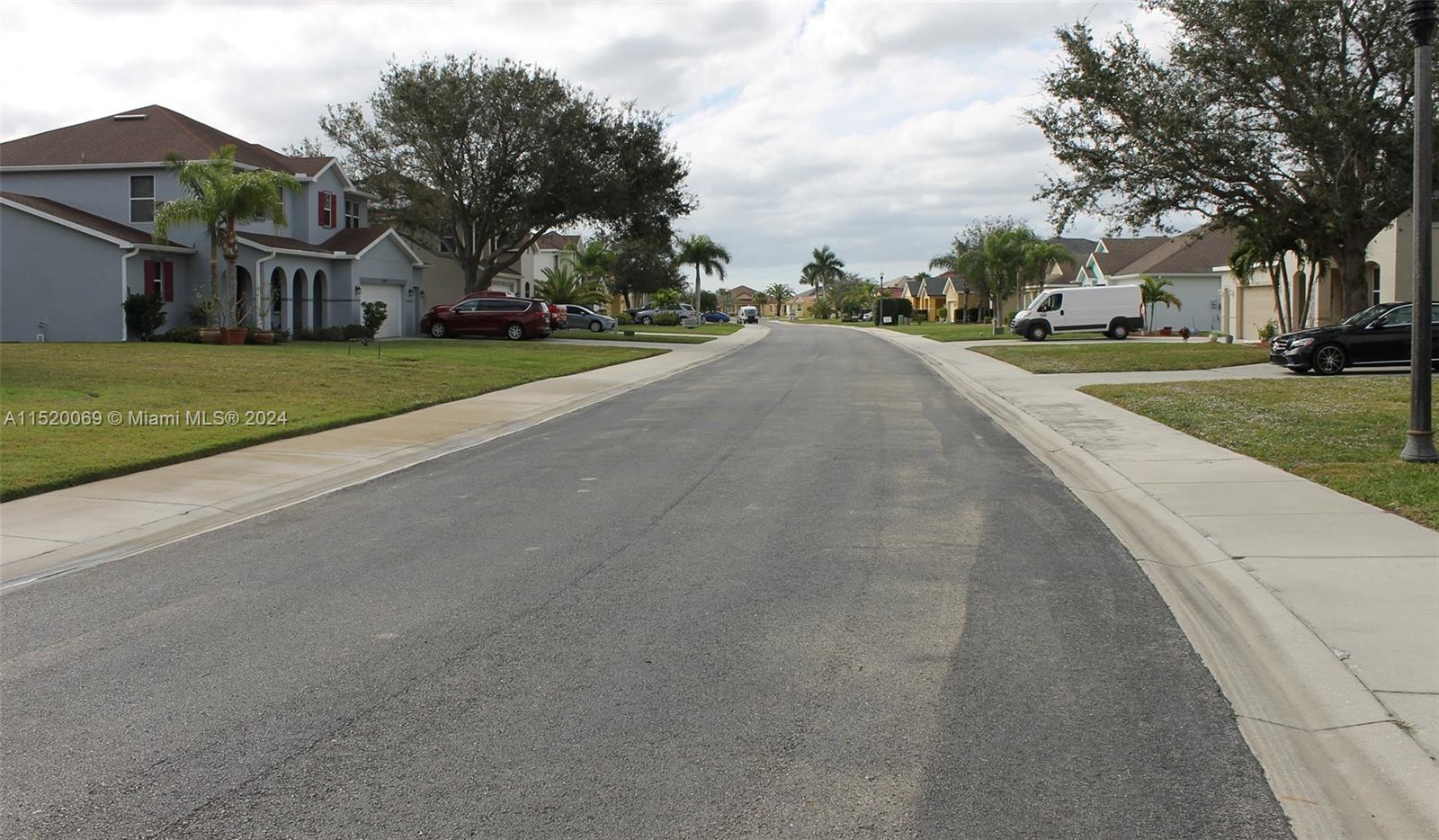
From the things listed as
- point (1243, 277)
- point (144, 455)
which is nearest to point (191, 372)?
point (144, 455)

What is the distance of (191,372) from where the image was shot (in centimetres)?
2120

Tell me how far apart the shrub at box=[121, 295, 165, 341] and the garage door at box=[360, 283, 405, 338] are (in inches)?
353

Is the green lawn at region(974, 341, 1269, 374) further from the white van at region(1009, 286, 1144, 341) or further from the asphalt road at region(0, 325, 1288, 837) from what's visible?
the asphalt road at region(0, 325, 1288, 837)

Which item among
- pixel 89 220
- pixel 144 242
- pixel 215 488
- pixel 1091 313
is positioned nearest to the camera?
pixel 215 488

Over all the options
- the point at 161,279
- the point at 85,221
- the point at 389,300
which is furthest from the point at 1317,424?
the point at 389,300

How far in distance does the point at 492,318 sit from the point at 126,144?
13.2m

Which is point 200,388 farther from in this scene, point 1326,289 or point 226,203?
point 1326,289

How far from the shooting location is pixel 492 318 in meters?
42.0

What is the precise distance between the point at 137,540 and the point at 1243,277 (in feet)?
129

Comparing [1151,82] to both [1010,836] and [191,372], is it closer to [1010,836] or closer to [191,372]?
[191,372]

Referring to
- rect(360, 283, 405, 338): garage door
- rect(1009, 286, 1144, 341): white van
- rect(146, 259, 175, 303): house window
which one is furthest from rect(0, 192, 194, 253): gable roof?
rect(1009, 286, 1144, 341): white van

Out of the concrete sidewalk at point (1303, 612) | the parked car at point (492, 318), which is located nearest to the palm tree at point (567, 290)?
the parked car at point (492, 318)

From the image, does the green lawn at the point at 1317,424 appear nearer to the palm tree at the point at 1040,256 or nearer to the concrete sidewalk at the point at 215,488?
the concrete sidewalk at the point at 215,488

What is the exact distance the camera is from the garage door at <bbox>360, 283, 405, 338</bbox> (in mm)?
40781
